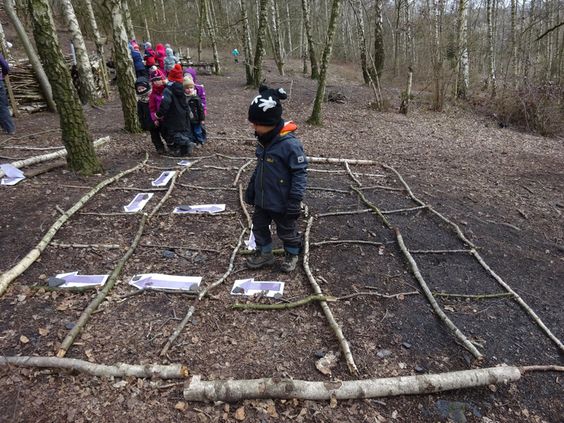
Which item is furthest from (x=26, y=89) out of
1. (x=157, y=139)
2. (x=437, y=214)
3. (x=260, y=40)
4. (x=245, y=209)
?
(x=437, y=214)

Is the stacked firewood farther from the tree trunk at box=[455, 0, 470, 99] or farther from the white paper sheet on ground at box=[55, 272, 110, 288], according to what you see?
the tree trunk at box=[455, 0, 470, 99]

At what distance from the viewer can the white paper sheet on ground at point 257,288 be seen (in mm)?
3564

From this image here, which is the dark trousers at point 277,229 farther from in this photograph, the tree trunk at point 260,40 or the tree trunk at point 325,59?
the tree trunk at point 260,40

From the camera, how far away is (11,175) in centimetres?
551

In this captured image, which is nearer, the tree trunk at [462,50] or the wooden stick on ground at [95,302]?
the wooden stick on ground at [95,302]

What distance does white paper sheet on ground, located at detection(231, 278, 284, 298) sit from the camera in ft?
11.7

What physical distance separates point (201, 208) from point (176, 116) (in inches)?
94.6

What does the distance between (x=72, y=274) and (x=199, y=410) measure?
6.76 ft

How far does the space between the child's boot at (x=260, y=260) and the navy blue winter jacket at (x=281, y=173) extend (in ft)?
2.03

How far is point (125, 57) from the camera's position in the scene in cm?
785

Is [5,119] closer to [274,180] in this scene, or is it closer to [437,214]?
[274,180]

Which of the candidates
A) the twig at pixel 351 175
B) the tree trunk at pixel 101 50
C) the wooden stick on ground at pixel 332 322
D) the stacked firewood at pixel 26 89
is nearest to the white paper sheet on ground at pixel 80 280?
the wooden stick on ground at pixel 332 322

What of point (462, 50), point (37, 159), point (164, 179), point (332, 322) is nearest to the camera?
point (332, 322)

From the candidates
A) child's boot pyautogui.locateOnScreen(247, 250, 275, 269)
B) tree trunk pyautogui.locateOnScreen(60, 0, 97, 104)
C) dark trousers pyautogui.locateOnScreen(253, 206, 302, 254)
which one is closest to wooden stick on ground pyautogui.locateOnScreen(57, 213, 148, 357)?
child's boot pyautogui.locateOnScreen(247, 250, 275, 269)
